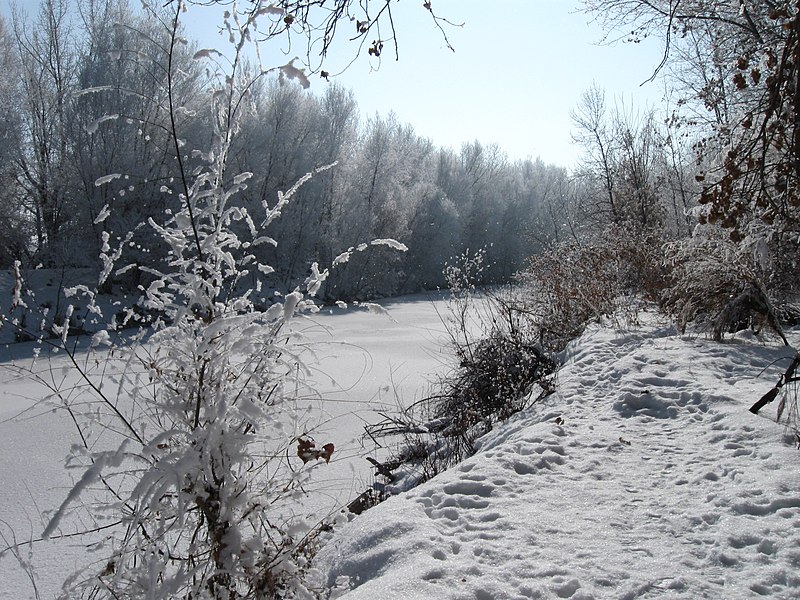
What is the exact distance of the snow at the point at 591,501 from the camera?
1896 mm

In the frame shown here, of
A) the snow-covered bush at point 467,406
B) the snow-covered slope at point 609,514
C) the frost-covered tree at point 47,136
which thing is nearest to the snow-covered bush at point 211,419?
the snow-covered slope at point 609,514

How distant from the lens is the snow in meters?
1.90

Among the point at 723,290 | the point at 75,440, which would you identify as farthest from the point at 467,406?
the point at 75,440

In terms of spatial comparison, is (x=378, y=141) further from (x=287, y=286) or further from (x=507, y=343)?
(x=507, y=343)

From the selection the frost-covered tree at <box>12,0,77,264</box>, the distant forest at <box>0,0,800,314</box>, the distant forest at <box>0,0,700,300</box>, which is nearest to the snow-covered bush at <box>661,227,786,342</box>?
the distant forest at <box>0,0,800,314</box>

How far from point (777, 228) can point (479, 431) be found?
2822mm

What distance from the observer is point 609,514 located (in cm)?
236

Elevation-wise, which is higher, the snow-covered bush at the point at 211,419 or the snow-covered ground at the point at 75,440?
the snow-covered bush at the point at 211,419

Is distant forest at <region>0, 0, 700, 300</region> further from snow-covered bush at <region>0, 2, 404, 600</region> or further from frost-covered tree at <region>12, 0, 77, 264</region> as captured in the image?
snow-covered bush at <region>0, 2, 404, 600</region>

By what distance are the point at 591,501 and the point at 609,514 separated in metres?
0.15

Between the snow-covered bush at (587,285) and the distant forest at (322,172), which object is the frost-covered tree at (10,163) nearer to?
the distant forest at (322,172)

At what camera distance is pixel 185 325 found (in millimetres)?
1992

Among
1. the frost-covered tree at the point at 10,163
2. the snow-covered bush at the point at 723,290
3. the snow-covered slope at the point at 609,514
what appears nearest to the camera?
the snow-covered slope at the point at 609,514

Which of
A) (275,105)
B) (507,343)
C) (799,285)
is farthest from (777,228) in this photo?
(275,105)
